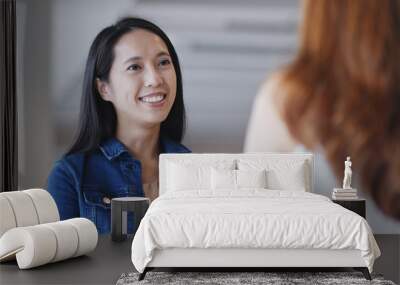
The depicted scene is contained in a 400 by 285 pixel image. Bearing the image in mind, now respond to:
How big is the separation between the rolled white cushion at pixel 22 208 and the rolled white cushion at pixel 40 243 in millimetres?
232

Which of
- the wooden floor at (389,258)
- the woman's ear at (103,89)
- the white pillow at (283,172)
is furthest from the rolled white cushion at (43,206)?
the wooden floor at (389,258)

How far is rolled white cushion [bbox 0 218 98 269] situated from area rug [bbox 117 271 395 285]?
603mm

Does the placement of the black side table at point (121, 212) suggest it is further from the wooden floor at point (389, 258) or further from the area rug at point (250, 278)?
the wooden floor at point (389, 258)

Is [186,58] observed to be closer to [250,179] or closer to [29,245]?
[250,179]

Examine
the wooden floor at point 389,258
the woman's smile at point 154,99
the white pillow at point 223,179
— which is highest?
the woman's smile at point 154,99

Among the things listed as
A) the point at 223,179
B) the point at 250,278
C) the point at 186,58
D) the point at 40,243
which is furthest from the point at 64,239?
the point at 186,58

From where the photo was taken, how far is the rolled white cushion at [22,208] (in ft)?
17.1

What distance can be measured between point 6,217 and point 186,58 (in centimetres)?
257

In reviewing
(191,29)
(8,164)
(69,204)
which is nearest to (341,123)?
(191,29)

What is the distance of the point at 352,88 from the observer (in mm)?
6477

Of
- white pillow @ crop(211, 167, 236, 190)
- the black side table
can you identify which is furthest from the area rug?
white pillow @ crop(211, 167, 236, 190)

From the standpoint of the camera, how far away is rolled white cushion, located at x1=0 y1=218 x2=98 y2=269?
489 centimetres

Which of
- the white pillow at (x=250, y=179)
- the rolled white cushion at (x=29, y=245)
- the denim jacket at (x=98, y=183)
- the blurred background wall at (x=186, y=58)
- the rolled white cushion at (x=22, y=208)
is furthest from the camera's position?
the blurred background wall at (x=186, y=58)

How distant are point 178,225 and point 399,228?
3007 mm
